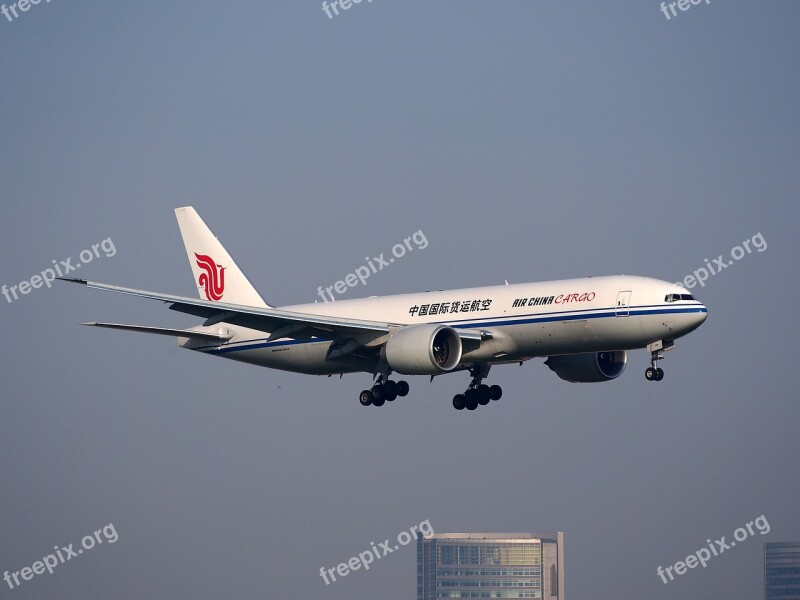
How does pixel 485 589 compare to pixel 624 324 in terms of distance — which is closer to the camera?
pixel 624 324

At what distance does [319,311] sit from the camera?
71.5 metres

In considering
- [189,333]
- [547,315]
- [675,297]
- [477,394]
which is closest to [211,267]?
[189,333]

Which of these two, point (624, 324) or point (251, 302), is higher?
point (251, 302)

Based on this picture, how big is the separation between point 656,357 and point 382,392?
43.5ft

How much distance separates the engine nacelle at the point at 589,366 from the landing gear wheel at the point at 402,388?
7.04 m

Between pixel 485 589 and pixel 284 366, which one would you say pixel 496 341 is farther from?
pixel 485 589

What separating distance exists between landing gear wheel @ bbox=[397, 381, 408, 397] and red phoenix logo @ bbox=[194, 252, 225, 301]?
1289 cm

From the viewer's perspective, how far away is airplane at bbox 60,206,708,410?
60375mm

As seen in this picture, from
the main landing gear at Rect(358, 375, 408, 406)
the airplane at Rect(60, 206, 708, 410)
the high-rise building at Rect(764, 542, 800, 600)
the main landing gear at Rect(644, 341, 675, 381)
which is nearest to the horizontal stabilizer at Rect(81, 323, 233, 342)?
the airplane at Rect(60, 206, 708, 410)

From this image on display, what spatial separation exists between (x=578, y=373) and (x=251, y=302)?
56.5 feet

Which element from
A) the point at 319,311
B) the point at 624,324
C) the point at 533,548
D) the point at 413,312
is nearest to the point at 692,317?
the point at 624,324

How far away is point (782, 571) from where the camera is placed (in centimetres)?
15600

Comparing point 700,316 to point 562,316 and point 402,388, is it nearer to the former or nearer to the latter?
point 562,316

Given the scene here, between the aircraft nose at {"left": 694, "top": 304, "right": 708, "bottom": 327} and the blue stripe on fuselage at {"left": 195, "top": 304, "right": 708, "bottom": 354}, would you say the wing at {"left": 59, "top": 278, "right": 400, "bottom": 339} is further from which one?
the aircraft nose at {"left": 694, "top": 304, "right": 708, "bottom": 327}
